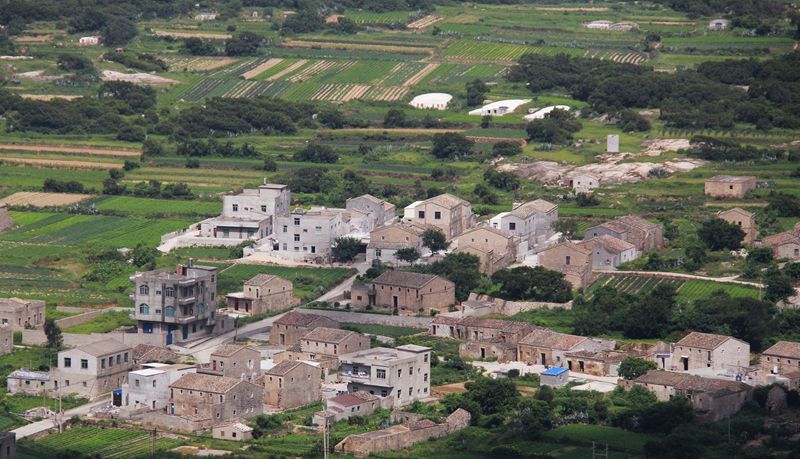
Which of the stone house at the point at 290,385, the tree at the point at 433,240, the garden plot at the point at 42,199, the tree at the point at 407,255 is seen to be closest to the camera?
the stone house at the point at 290,385

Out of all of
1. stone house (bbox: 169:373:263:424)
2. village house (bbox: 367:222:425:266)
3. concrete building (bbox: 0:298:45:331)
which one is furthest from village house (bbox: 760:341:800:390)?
concrete building (bbox: 0:298:45:331)

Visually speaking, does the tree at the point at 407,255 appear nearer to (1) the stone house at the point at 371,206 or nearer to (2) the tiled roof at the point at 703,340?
(1) the stone house at the point at 371,206

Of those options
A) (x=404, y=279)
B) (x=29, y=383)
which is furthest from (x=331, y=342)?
(x=29, y=383)

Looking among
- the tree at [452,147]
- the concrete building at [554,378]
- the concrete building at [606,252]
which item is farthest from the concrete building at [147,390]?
the tree at [452,147]

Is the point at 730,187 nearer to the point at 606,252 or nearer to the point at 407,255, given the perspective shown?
the point at 606,252

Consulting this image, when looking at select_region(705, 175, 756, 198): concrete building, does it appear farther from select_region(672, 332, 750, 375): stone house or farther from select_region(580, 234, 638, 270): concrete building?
select_region(672, 332, 750, 375): stone house

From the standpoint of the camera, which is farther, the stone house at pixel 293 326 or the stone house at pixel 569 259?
the stone house at pixel 569 259

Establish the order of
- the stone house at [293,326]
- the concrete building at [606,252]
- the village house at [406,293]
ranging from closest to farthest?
the stone house at [293,326] → the village house at [406,293] → the concrete building at [606,252]
